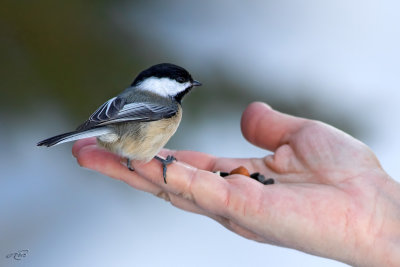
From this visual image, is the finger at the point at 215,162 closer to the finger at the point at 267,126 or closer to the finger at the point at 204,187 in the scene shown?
the finger at the point at 267,126

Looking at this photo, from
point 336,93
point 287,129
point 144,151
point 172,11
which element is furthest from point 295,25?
point 144,151

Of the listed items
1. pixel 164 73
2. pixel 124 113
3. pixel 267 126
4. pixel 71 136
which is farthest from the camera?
pixel 267 126

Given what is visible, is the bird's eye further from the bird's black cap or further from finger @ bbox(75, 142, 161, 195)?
finger @ bbox(75, 142, 161, 195)

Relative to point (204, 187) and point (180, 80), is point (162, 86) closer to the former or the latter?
point (180, 80)

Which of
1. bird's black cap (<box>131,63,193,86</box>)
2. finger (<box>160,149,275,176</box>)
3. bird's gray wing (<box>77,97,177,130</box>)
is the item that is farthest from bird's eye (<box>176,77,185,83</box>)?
finger (<box>160,149,275,176</box>)

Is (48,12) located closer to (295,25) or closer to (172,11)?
(172,11)

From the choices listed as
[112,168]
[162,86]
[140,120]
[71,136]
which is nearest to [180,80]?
[162,86]

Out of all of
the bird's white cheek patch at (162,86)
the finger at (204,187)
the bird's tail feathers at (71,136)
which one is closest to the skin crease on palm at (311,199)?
the finger at (204,187)
